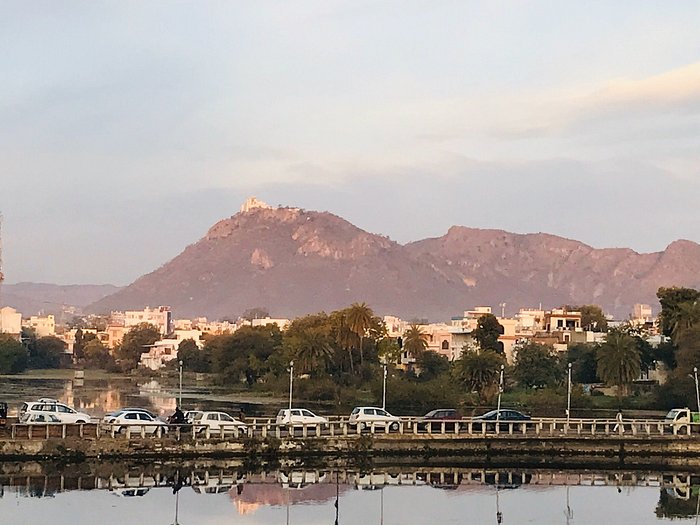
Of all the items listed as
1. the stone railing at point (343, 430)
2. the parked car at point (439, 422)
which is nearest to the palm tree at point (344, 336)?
the parked car at point (439, 422)

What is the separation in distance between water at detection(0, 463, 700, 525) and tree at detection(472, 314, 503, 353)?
60.3m

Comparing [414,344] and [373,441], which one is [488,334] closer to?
[414,344]

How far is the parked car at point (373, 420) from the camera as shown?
4844 cm

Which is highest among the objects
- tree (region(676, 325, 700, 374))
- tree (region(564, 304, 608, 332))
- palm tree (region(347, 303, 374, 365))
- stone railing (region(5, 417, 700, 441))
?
tree (region(564, 304, 608, 332))

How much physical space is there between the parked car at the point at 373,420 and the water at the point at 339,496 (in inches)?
157

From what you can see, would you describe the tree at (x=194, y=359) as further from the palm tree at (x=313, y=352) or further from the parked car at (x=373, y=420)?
the parked car at (x=373, y=420)

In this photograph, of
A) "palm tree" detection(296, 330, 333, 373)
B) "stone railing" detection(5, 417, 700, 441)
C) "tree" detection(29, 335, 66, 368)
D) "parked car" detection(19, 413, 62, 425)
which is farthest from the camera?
"tree" detection(29, 335, 66, 368)

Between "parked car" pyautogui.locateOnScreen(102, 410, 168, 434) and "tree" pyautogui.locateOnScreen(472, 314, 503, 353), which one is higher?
"tree" pyautogui.locateOnScreen(472, 314, 503, 353)

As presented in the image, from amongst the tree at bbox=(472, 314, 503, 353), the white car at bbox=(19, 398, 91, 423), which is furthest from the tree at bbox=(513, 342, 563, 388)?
the white car at bbox=(19, 398, 91, 423)

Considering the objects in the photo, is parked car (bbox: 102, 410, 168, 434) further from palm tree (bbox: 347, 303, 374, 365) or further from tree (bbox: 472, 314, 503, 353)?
tree (bbox: 472, 314, 503, 353)

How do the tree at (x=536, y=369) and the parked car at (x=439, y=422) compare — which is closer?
the parked car at (x=439, y=422)

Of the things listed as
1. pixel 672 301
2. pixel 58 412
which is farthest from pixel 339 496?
pixel 672 301

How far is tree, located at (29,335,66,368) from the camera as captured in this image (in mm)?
180125

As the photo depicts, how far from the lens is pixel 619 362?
83.2 metres
